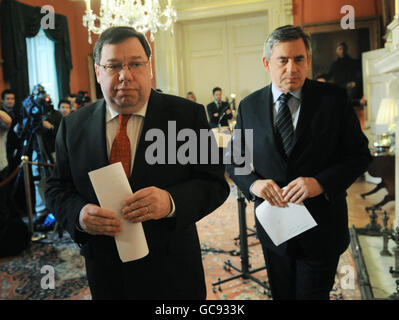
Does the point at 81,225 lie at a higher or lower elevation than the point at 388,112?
lower

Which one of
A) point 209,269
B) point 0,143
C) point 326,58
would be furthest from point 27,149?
point 326,58

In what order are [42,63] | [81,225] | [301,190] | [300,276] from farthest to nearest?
[42,63]
[300,276]
[301,190]
[81,225]

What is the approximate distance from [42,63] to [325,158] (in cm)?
740

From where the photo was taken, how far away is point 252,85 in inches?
383

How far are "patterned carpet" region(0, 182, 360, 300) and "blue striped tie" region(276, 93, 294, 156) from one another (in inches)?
63.7

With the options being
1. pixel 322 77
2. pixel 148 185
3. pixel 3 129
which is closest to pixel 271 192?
pixel 148 185

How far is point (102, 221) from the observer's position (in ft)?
3.89

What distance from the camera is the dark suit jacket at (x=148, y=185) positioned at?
1.32m

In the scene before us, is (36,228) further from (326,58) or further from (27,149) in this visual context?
(326,58)

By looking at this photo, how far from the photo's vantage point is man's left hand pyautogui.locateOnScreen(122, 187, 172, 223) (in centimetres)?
116

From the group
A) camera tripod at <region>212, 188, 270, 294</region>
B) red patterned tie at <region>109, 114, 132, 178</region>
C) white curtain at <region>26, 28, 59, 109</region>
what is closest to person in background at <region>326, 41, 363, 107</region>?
camera tripod at <region>212, 188, 270, 294</region>

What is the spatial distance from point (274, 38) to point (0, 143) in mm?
3399

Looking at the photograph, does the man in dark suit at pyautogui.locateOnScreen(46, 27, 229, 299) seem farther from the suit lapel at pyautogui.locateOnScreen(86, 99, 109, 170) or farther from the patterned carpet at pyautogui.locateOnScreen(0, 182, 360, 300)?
the patterned carpet at pyautogui.locateOnScreen(0, 182, 360, 300)

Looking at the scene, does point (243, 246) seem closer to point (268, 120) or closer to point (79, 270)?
point (79, 270)
